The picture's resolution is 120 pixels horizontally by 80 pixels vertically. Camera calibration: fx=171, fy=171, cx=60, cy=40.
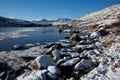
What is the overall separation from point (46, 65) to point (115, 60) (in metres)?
4.82

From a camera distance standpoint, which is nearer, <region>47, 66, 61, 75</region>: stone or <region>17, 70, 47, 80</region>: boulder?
<region>17, 70, 47, 80</region>: boulder

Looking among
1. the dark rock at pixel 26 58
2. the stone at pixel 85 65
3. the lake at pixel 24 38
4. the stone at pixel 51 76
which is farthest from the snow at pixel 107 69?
the lake at pixel 24 38

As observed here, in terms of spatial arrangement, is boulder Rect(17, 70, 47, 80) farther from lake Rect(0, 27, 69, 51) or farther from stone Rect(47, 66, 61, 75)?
lake Rect(0, 27, 69, 51)

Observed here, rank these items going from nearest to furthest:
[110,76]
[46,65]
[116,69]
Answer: [110,76], [116,69], [46,65]

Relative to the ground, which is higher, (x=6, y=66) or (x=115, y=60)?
(x=115, y=60)

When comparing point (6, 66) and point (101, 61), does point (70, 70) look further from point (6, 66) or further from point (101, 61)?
point (6, 66)

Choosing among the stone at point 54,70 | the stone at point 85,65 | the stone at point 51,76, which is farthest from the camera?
the stone at point 85,65

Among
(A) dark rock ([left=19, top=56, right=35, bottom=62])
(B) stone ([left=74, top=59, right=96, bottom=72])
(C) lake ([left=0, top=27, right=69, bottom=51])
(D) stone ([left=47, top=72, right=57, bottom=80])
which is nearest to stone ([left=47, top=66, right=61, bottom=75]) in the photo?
(D) stone ([left=47, top=72, right=57, bottom=80])

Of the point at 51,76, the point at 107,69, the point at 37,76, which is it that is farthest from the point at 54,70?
the point at 107,69

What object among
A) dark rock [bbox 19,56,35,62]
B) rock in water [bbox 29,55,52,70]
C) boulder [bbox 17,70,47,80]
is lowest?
dark rock [bbox 19,56,35,62]

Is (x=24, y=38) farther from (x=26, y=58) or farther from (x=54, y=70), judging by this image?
(x=54, y=70)

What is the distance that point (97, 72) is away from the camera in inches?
404

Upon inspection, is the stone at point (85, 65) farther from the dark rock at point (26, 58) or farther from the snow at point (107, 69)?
the dark rock at point (26, 58)

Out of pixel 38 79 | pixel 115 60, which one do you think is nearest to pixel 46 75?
pixel 38 79
